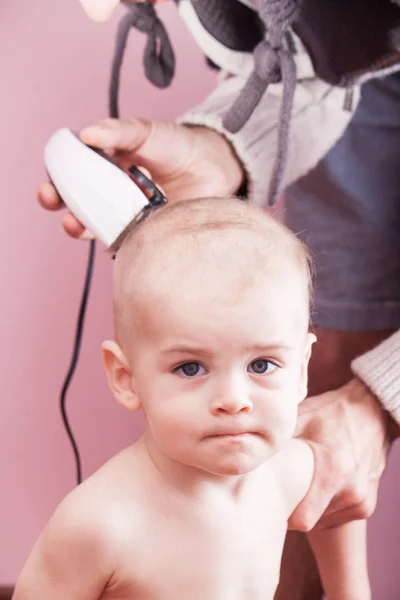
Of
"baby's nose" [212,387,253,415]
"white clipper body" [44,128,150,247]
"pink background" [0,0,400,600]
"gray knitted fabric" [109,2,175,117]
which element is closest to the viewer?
"baby's nose" [212,387,253,415]

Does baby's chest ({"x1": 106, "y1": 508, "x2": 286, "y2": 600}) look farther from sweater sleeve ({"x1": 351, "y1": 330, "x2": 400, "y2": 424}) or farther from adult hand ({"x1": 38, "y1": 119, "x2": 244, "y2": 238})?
adult hand ({"x1": 38, "y1": 119, "x2": 244, "y2": 238})

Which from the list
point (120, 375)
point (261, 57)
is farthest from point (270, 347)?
point (261, 57)

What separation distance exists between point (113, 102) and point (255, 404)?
0.46 m

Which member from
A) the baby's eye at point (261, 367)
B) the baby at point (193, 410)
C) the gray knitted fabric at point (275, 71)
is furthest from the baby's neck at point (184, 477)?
the gray knitted fabric at point (275, 71)

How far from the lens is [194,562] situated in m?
0.59

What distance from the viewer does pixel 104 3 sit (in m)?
0.65

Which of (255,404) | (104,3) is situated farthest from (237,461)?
(104,3)

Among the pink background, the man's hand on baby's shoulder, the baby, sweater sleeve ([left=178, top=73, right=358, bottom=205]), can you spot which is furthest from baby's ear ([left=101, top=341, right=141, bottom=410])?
the pink background

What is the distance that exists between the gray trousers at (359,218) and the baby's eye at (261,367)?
1.20 ft

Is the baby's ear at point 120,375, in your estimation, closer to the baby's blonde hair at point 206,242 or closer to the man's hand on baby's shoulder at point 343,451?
the baby's blonde hair at point 206,242

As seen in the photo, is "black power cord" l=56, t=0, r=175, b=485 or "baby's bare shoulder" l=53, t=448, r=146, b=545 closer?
"baby's bare shoulder" l=53, t=448, r=146, b=545

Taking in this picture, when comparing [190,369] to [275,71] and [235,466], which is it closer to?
[235,466]

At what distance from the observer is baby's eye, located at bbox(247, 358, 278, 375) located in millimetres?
545

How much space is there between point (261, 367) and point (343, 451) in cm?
25
